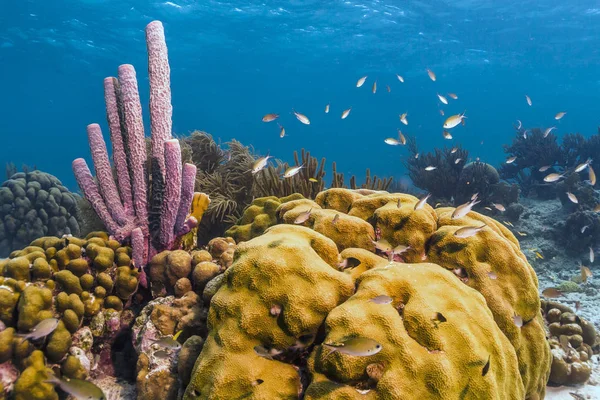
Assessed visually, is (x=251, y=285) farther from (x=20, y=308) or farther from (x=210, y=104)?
(x=210, y=104)

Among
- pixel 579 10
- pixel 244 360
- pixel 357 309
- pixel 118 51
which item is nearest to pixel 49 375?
pixel 244 360

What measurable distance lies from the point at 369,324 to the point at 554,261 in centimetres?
1038

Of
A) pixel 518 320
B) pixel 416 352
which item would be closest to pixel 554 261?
pixel 518 320

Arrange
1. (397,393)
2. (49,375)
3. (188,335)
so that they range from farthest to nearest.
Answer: (188,335) → (49,375) → (397,393)

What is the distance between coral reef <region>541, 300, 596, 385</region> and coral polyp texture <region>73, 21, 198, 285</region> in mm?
5234

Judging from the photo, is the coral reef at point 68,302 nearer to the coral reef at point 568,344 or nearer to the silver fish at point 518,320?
the silver fish at point 518,320

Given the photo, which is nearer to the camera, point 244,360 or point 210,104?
point 244,360

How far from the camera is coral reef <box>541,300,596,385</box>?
4582mm

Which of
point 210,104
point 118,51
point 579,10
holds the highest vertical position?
point 579,10

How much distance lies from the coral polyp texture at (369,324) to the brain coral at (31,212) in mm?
9196

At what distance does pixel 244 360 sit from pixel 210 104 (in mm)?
93435

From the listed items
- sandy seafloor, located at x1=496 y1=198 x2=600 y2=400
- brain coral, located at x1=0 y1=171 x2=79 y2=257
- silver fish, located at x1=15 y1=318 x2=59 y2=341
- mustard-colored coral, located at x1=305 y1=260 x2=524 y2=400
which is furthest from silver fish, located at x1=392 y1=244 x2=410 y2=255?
brain coral, located at x1=0 y1=171 x2=79 y2=257

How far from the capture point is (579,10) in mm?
29594

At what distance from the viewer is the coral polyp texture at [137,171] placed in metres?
4.29
